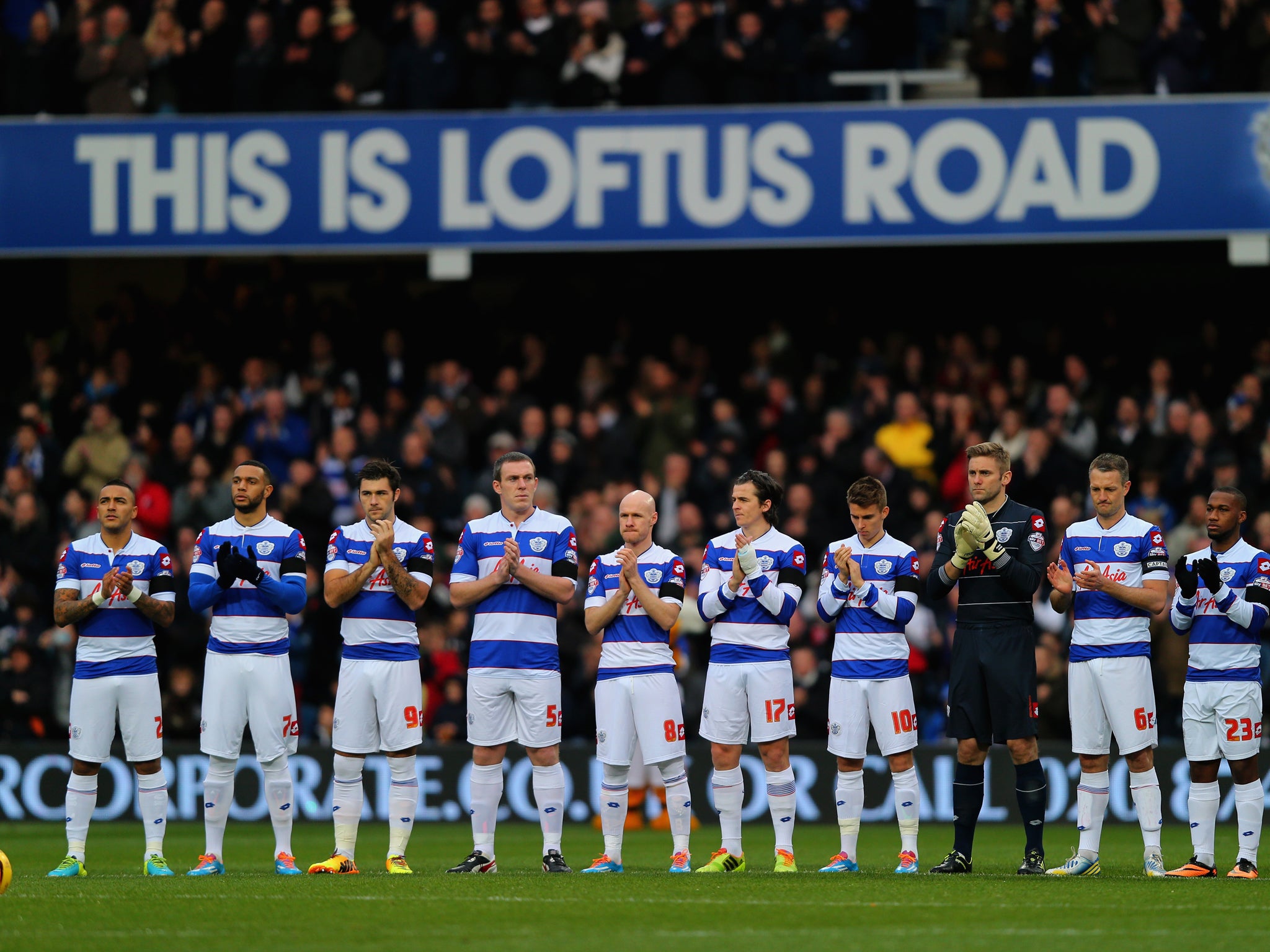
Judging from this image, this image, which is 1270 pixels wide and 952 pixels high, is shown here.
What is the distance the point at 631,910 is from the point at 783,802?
247 centimetres

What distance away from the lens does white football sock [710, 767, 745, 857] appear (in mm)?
12023

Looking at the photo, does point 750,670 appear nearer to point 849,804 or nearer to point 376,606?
point 849,804

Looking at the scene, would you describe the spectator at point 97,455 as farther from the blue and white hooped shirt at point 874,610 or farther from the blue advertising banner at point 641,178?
the blue and white hooped shirt at point 874,610

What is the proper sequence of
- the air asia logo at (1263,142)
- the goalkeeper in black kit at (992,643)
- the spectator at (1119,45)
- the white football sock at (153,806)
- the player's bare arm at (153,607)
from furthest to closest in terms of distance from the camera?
the spectator at (1119,45), the air asia logo at (1263,142), the white football sock at (153,806), the player's bare arm at (153,607), the goalkeeper in black kit at (992,643)

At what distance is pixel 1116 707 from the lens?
11.6m

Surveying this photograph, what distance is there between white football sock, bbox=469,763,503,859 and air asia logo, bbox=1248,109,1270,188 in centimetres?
1201

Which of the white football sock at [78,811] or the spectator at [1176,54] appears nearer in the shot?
the white football sock at [78,811]

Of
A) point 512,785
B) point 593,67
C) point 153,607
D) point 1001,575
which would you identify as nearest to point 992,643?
point 1001,575

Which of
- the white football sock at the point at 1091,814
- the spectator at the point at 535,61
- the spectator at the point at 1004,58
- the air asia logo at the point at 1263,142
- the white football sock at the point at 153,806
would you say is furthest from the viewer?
the spectator at the point at 535,61

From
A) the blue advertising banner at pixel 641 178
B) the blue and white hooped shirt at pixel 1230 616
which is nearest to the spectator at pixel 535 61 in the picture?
the blue advertising banner at pixel 641 178

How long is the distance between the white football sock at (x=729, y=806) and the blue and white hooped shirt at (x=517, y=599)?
4.30 ft

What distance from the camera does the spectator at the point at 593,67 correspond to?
21391 millimetres

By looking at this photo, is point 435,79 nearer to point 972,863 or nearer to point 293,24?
point 293,24

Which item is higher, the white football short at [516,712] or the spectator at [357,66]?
the spectator at [357,66]
